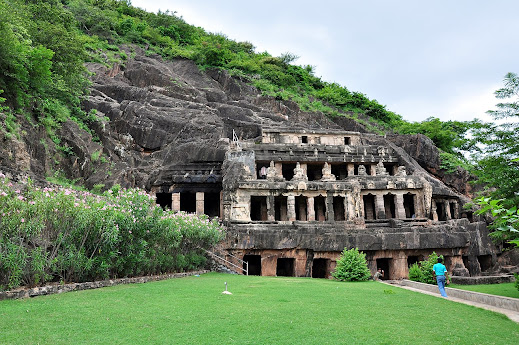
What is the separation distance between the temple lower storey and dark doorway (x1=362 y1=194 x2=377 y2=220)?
0.30 feet

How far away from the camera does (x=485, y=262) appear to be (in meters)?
28.8

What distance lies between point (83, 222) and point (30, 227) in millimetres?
1772

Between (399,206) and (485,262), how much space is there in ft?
23.5

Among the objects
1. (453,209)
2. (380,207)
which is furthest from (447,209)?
(380,207)

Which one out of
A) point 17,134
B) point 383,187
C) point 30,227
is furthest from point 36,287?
point 383,187

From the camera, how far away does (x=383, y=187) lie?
31.2 meters

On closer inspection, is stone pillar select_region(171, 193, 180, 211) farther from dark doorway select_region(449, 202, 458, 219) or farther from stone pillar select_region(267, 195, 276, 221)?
dark doorway select_region(449, 202, 458, 219)

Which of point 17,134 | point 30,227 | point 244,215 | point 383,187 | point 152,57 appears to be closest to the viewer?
point 30,227

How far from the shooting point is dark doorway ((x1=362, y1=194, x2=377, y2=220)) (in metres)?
34.0

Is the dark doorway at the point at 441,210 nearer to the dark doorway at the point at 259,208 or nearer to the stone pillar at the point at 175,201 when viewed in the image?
the dark doorway at the point at 259,208

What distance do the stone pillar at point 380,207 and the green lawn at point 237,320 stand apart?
18.7 m

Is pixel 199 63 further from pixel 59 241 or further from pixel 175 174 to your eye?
pixel 59 241

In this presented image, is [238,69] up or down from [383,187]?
up

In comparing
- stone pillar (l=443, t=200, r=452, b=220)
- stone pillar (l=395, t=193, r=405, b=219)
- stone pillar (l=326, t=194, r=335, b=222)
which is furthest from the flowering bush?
stone pillar (l=443, t=200, r=452, b=220)
